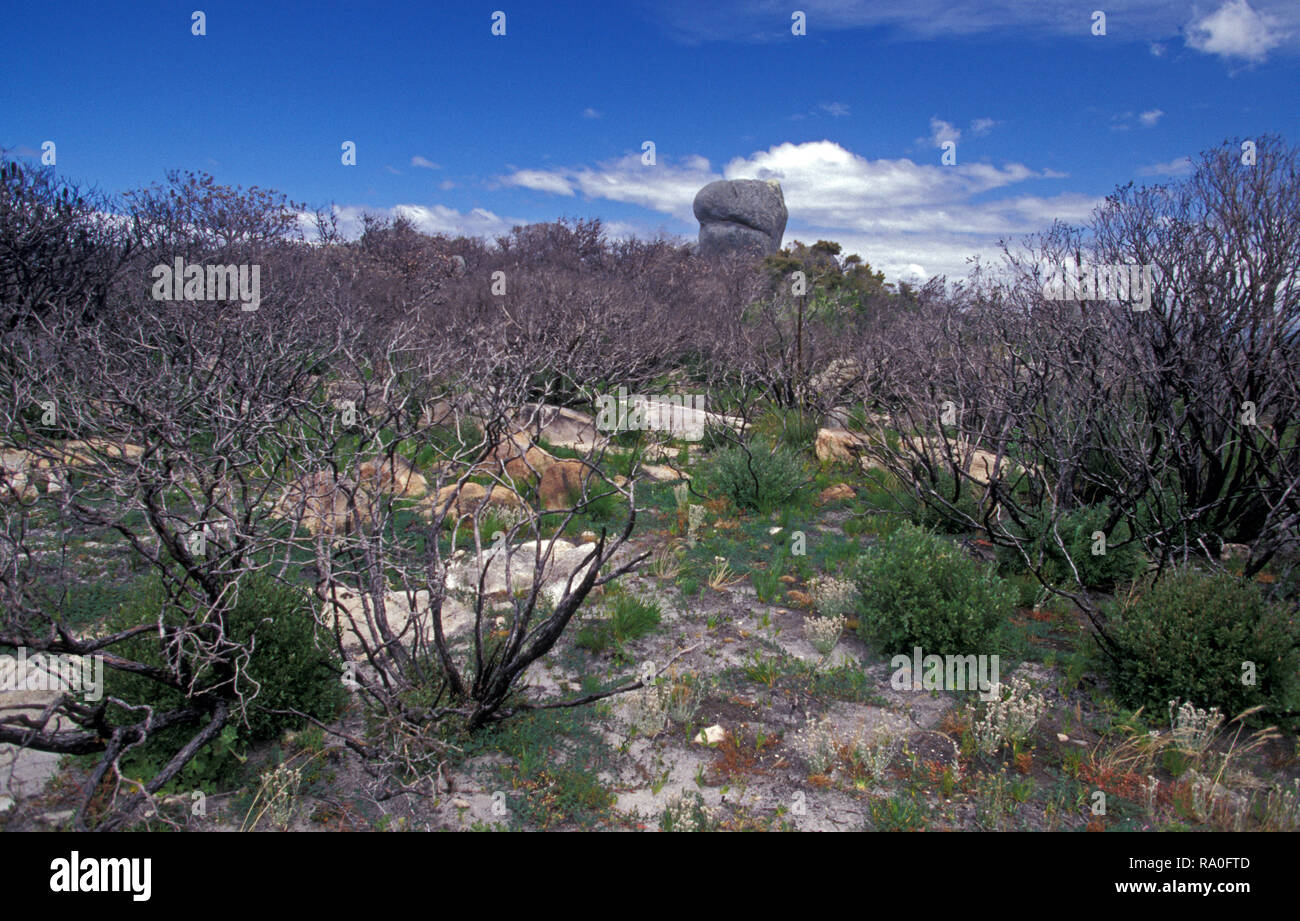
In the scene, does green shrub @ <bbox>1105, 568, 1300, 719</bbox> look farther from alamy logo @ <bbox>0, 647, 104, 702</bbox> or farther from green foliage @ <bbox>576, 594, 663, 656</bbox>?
alamy logo @ <bbox>0, 647, 104, 702</bbox>

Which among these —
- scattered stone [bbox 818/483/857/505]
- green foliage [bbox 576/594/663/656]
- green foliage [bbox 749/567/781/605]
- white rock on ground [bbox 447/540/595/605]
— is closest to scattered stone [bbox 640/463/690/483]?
scattered stone [bbox 818/483/857/505]

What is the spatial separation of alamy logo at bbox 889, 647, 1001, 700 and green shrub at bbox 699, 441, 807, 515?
3345mm

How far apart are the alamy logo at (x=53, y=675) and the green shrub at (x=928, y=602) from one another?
4436mm

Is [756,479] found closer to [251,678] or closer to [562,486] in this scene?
[562,486]

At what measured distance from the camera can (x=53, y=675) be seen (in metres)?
3.74

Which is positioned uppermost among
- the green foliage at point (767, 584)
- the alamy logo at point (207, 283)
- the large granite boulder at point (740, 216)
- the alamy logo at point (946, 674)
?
the large granite boulder at point (740, 216)

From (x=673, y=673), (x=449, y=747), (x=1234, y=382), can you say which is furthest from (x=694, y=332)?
(x=449, y=747)

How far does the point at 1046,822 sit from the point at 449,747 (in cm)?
286

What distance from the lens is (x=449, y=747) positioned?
11.9ft

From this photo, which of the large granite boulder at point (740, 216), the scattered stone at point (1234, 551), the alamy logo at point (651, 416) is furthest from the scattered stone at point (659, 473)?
the large granite boulder at point (740, 216)

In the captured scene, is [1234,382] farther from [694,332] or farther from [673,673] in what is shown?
[694,332]

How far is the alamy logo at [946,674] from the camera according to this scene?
15.1ft

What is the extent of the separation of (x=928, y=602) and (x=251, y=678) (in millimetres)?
4043

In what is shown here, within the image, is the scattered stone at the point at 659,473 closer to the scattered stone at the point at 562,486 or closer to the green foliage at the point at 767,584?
the scattered stone at the point at 562,486
